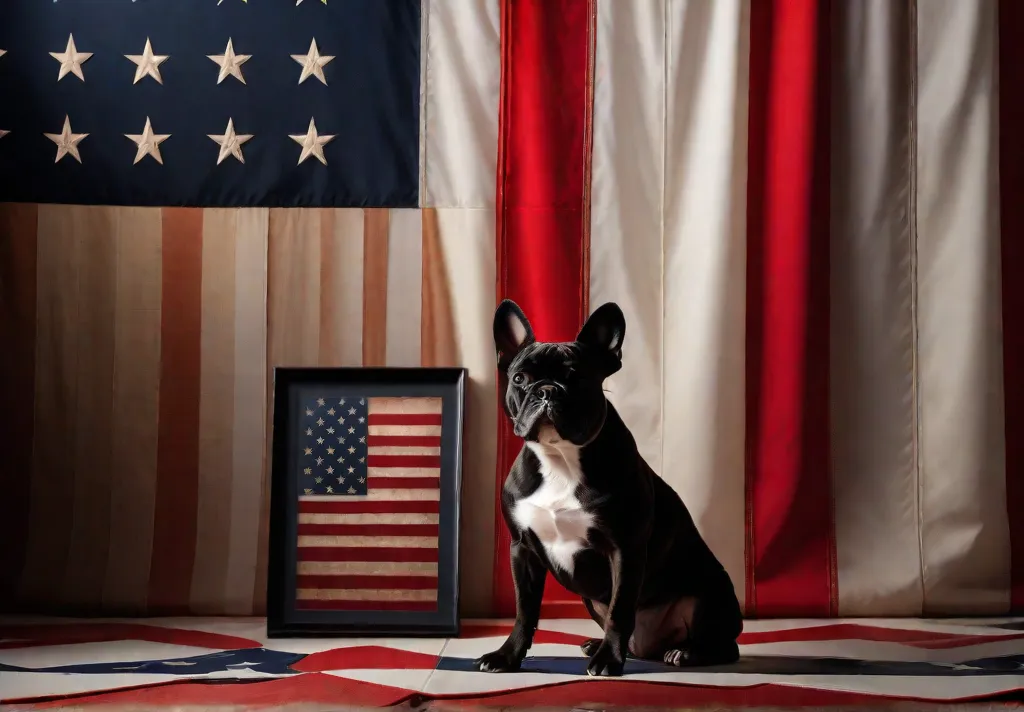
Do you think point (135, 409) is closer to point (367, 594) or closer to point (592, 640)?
point (367, 594)

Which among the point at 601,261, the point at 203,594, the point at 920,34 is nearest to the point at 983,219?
the point at 920,34

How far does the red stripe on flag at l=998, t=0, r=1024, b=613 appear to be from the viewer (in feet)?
7.66

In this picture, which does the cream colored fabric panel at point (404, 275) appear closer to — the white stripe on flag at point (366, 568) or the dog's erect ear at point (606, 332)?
the white stripe on flag at point (366, 568)

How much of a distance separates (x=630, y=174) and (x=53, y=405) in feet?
5.33

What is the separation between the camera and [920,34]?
233cm

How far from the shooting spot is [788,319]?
231 cm

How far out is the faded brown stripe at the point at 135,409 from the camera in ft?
7.60

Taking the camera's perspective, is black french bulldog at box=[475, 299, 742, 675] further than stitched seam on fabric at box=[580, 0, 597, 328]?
No

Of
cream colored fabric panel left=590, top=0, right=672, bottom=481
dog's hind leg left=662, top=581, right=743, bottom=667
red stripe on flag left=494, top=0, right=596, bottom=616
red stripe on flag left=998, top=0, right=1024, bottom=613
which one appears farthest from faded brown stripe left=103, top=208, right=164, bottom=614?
red stripe on flag left=998, top=0, right=1024, bottom=613

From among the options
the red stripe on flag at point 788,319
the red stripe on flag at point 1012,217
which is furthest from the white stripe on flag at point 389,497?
the red stripe on flag at point 1012,217

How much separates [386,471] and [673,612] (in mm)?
804

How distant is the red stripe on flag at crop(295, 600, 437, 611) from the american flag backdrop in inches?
7.4

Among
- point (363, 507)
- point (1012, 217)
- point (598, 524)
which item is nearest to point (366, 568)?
point (363, 507)

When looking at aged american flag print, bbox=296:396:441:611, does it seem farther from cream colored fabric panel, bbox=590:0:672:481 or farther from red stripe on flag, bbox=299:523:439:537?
cream colored fabric panel, bbox=590:0:672:481
